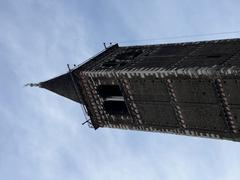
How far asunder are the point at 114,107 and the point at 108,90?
48.0 inches

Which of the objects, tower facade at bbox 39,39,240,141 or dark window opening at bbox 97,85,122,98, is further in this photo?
dark window opening at bbox 97,85,122,98

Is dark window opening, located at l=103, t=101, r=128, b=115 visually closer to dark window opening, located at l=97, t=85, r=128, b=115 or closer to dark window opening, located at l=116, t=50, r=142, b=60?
dark window opening, located at l=97, t=85, r=128, b=115

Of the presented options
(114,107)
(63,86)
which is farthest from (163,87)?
(63,86)

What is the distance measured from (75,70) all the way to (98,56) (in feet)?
7.07

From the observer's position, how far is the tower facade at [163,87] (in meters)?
31.8

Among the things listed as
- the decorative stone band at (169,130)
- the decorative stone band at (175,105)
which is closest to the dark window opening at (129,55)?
the decorative stone band at (169,130)

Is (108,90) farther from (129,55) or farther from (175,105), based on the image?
(175,105)

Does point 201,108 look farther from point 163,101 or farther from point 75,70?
point 75,70

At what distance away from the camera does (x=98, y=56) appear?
131ft

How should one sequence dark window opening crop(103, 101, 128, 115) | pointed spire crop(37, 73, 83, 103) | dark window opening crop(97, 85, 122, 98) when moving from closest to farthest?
dark window opening crop(97, 85, 122, 98), dark window opening crop(103, 101, 128, 115), pointed spire crop(37, 73, 83, 103)

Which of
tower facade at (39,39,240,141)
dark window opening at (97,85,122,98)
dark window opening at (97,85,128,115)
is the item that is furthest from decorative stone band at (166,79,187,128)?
dark window opening at (97,85,122,98)

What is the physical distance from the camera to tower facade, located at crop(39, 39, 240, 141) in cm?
Result: 3175

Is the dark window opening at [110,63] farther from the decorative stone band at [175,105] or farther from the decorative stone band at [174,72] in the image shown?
the decorative stone band at [175,105]

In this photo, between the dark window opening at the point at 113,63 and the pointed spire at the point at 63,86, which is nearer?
the dark window opening at the point at 113,63
